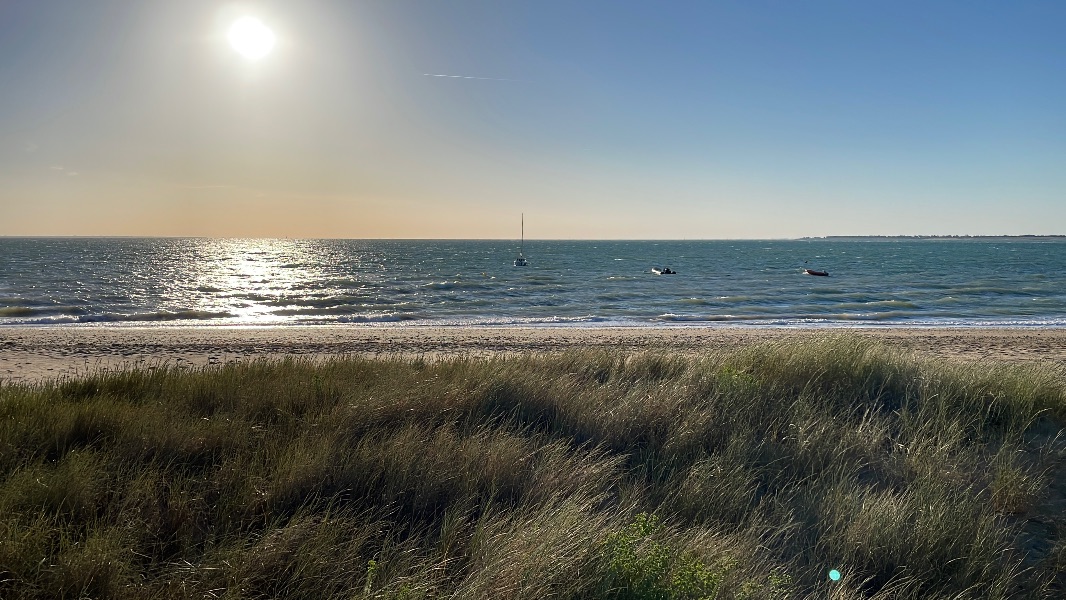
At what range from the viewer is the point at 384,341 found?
18297mm

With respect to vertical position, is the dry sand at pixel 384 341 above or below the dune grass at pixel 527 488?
below

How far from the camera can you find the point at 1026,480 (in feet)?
15.8

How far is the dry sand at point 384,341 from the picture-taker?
15.1 meters

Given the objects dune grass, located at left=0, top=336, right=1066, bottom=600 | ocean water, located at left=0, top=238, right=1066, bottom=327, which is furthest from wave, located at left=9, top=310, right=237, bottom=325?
dune grass, located at left=0, top=336, right=1066, bottom=600

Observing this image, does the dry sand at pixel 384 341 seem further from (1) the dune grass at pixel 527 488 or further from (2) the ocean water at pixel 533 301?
(1) the dune grass at pixel 527 488

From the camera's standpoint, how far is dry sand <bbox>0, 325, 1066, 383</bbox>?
49.5ft

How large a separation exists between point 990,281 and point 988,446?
50324 mm

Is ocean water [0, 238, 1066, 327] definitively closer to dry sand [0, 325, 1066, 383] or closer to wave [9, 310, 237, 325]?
wave [9, 310, 237, 325]

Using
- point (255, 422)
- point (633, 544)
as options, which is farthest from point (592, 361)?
point (633, 544)

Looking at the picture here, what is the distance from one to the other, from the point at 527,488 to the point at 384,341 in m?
14.8

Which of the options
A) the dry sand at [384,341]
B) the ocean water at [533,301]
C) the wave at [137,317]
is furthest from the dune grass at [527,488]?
the wave at [137,317]

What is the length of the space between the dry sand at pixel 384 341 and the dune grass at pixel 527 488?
7.77 metres

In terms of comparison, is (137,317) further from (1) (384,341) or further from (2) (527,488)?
(2) (527,488)

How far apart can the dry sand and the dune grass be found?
25.5ft
